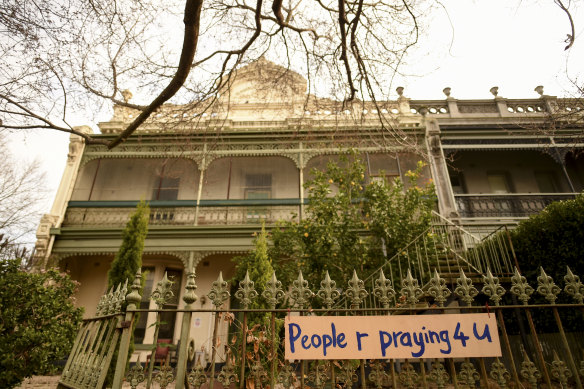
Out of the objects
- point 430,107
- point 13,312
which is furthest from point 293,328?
point 430,107

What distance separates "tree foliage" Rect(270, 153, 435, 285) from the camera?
7.48 metres

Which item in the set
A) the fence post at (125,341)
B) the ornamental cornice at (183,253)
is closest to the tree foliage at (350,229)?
the ornamental cornice at (183,253)

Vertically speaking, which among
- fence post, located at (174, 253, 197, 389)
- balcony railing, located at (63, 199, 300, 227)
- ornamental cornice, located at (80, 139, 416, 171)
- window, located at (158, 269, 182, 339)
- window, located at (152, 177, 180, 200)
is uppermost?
ornamental cornice, located at (80, 139, 416, 171)

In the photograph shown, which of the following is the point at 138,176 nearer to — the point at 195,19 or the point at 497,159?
the point at 195,19

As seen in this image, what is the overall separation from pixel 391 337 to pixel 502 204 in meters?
10.9

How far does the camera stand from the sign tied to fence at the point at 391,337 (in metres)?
2.48

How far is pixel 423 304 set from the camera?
638 centimetres

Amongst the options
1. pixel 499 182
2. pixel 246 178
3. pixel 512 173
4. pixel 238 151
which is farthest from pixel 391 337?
pixel 512 173

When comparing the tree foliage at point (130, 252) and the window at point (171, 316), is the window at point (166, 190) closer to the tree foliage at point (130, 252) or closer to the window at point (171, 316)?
the window at point (171, 316)

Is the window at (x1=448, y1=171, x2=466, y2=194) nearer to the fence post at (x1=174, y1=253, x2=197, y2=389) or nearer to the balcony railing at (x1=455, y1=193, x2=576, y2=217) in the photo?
the balcony railing at (x1=455, y1=193, x2=576, y2=217)

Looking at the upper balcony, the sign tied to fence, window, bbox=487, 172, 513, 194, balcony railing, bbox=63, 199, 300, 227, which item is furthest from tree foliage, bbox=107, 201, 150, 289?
window, bbox=487, 172, 513, 194

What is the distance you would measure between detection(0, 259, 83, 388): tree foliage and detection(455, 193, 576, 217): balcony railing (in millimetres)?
11001

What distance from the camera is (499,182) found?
1348 centimetres

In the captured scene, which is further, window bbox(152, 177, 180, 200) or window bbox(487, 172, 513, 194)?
window bbox(152, 177, 180, 200)
